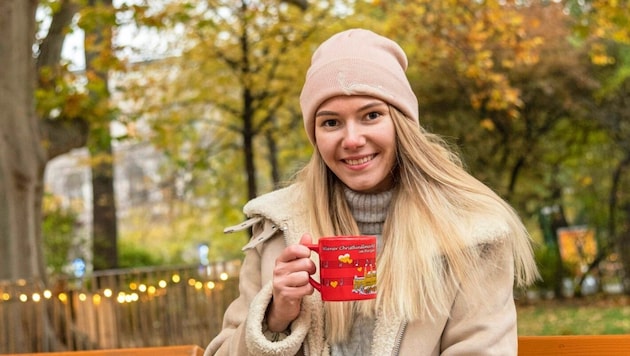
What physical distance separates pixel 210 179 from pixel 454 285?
57.5ft

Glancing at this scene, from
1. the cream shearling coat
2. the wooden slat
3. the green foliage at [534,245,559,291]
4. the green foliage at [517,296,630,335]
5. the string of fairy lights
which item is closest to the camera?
the cream shearling coat

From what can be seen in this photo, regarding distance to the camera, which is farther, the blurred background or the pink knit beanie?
the blurred background

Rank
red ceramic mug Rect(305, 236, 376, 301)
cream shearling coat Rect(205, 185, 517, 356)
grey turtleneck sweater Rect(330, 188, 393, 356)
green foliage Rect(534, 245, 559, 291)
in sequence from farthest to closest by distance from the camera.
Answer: green foliage Rect(534, 245, 559, 291) < grey turtleneck sweater Rect(330, 188, 393, 356) < cream shearling coat Rect(205, 185, 517, 356) < red ceramic mug Rect(305, 236, 376, 301)

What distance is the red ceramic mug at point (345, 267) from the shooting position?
2150 millimetres

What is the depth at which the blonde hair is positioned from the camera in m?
2.44

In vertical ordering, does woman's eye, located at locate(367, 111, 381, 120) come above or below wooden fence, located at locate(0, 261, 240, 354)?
above

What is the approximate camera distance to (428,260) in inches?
96.5

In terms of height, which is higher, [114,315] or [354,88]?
[354,88]

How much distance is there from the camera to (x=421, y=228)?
2.51 meters

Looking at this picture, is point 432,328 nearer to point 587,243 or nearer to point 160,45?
point 160,45

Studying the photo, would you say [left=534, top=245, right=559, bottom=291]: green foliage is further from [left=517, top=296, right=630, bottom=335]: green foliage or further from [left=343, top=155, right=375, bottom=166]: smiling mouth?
[left=343, top=155, right=375, bottom=166]: smiling mouth

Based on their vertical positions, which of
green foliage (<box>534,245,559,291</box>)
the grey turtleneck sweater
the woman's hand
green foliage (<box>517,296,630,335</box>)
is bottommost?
green foliage (<box>517,296,630,335</box>)

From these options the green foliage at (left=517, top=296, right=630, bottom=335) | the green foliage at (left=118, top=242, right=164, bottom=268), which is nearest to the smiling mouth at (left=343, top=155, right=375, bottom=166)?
the green foliage at (left=517, top=296, right=630, bottom=335)

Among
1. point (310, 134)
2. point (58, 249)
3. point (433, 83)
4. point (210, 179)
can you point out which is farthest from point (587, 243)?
point (310, 134)
